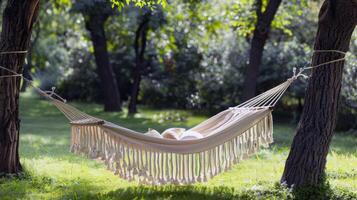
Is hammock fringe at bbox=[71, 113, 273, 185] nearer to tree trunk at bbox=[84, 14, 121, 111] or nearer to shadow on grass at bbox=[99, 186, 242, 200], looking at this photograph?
shadow on grass at bbox=[99, 186, 242, 200]

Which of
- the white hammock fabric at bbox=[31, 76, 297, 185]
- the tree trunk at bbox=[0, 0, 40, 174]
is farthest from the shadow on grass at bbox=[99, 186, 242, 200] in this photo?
the tree trunk at bbox=[0, 0, 40, 174]

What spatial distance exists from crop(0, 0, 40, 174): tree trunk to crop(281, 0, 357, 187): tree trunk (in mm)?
2431

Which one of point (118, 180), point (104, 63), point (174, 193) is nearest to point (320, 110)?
point (174, 193)

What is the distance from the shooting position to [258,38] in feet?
28.5

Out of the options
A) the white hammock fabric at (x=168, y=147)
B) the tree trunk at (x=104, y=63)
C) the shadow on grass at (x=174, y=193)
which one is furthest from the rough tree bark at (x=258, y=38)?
the tree trunk at (x=104, y=63)

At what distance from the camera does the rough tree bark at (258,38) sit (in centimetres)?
848

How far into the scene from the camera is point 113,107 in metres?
13.5

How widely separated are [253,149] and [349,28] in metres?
1.25

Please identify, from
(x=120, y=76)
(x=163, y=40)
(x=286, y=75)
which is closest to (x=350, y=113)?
(x=286, y=75)

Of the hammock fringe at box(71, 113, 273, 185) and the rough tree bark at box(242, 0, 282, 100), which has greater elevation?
the rough tree bark at box(242, 0, 282, 100)

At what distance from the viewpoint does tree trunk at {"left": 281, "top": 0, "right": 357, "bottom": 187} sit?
14.6 ft

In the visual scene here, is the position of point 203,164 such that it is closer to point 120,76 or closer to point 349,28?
point 349,28

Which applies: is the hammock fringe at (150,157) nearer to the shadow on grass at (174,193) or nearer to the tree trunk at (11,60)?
the shadow on grass at (174,193)

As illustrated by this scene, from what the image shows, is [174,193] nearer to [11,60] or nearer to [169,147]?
[169,147]
